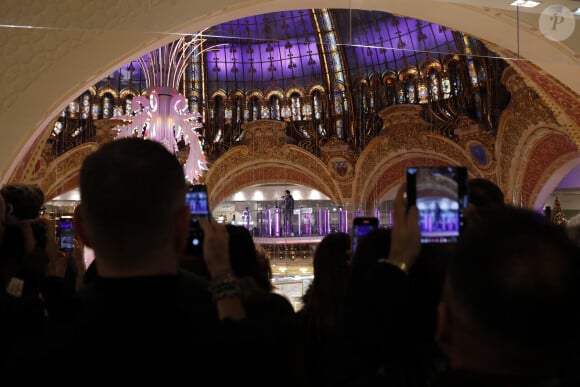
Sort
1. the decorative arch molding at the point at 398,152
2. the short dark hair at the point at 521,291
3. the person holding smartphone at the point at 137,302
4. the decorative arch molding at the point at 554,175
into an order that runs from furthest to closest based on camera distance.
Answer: the decorative arch molding at the point at 398,152, the decorative arch molding at the point at 554,175, the person holding smartphone at the point at 137,302, the short dark hair at the point at 521,291

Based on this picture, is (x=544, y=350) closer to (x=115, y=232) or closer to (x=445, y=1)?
(x=115, y=232)

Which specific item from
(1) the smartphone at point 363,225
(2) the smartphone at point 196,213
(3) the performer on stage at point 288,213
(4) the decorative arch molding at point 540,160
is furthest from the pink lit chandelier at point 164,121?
(3) the performer on stage at point 288,213

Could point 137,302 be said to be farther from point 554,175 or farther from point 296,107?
point 296,107

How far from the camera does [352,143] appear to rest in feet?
48.8

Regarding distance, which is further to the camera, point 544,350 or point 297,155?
point 297,155

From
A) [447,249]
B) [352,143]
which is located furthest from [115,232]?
[352,143]

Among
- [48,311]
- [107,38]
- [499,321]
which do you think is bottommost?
[48,311]

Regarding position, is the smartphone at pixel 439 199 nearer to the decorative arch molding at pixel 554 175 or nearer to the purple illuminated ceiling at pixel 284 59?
the decorative arch molding at pixel 554 175

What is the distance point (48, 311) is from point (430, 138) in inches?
491

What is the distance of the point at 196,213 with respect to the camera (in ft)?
5.82

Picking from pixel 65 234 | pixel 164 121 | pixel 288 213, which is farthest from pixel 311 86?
pixel 65 234

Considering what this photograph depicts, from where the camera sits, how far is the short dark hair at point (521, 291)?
2.56ft

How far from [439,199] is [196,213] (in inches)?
28.9

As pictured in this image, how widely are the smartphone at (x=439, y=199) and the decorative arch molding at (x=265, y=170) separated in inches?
542
